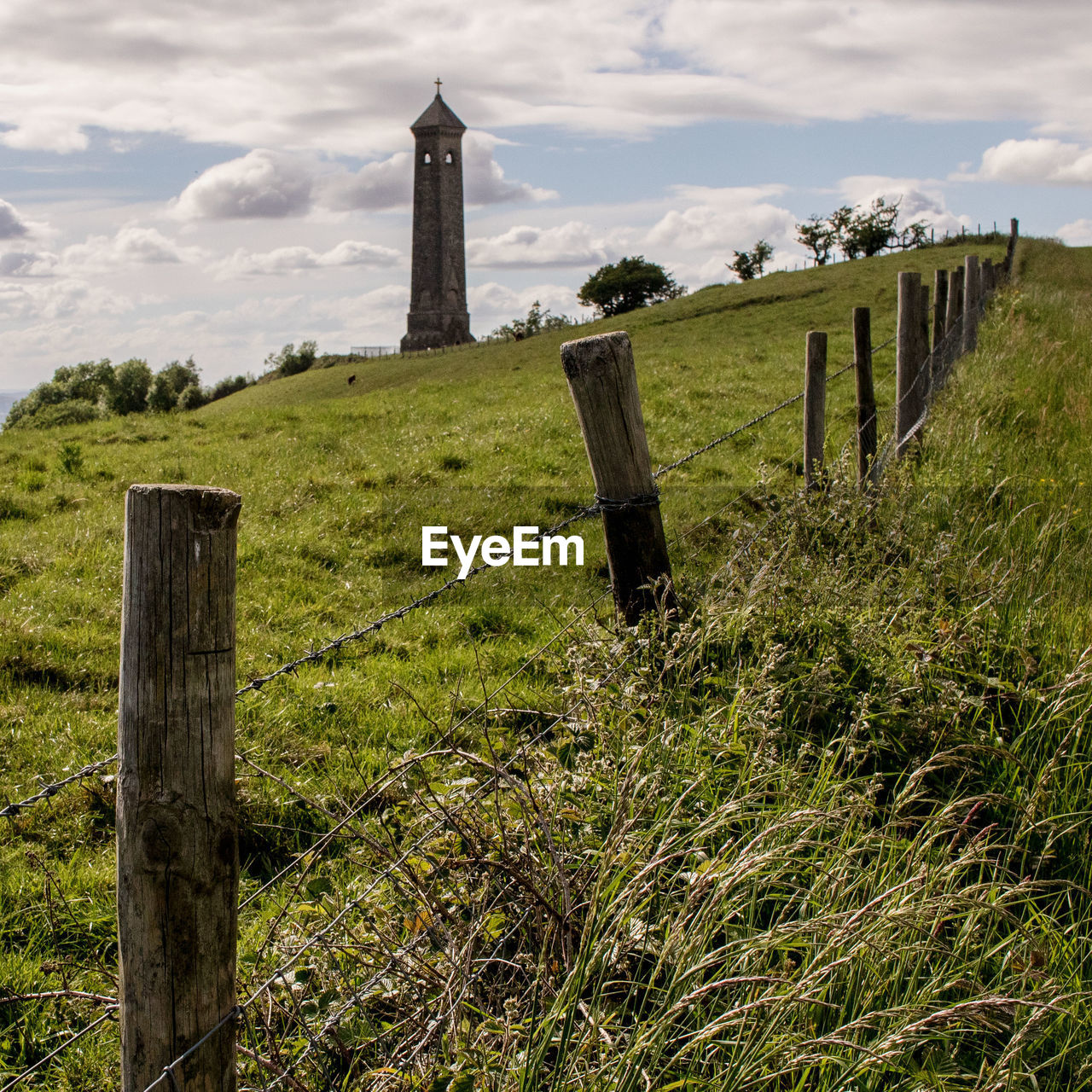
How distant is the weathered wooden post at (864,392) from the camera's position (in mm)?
6730

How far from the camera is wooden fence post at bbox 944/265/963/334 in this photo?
11.6 m

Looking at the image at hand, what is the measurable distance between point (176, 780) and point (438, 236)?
7713 centimetres

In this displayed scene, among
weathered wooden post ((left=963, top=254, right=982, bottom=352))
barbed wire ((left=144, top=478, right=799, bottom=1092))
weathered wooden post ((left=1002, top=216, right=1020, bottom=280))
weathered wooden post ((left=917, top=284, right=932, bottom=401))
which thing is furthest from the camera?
weathered wooden post ((left=1002, top=216, right=1020, bottom=280))


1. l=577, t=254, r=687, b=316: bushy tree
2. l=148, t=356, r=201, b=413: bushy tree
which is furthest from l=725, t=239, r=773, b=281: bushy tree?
l=148, t=356, r=201, b=413: bushy tree

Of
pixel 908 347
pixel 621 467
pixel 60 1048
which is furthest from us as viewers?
pixel 908 347

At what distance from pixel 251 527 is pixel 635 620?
5.83 m

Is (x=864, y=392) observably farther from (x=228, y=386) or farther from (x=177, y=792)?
(x=228, y=386)

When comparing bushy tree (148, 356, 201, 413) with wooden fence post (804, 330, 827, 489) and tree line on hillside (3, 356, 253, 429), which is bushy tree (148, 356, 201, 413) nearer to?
tree line on hillside (3, 356, 253, 429)

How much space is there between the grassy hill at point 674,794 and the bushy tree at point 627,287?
78.5 m

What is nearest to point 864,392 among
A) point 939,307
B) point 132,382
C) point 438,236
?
point 939,307

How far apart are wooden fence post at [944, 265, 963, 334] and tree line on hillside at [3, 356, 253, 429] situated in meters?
A: 67.3

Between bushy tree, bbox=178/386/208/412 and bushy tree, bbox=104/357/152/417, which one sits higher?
bushy tree, bbox=104/357/152/417

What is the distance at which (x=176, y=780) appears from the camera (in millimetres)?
1685

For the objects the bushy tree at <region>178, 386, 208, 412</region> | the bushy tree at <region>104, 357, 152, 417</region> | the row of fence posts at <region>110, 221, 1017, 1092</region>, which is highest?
the bushy tree at <region>104, 357, 152, 417</region>
